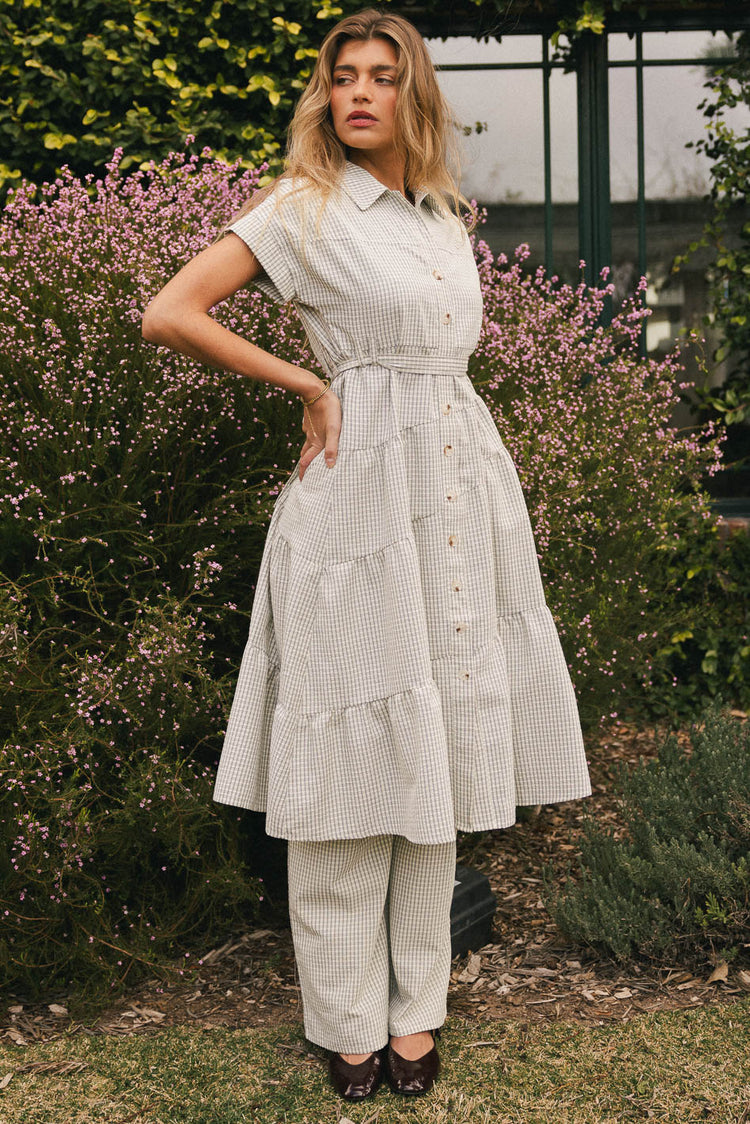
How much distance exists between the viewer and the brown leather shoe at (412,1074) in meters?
2.04

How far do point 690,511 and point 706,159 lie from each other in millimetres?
1604

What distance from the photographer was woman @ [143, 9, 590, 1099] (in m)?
1.87

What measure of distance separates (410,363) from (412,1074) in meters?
1.40

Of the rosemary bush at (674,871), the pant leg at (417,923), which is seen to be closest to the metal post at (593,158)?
the rosemary bush at (674,871)

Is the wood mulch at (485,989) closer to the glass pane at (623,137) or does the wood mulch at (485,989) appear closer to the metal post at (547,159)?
the metal post at (547,159)

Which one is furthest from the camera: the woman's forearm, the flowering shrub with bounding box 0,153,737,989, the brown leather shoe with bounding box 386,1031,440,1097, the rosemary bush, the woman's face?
the rosemary bush

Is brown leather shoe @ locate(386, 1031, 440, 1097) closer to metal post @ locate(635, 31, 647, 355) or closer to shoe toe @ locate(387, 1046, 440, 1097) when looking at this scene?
shoe toe @ locate(387, 1046, 440, 1097)

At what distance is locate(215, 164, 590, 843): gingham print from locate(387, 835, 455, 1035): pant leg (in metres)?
0.16

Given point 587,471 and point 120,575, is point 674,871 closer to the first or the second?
point 587,471

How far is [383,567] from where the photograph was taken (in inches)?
74.6

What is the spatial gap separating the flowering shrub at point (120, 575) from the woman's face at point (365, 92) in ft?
2.33

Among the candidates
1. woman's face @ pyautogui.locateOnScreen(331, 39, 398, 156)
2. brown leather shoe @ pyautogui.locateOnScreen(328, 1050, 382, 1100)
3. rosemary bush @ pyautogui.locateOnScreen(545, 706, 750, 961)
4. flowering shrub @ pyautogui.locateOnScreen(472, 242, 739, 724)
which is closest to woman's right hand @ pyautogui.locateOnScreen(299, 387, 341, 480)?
woman's face @ pyautogui.locateOnScreen(331, 39, 398, 156)

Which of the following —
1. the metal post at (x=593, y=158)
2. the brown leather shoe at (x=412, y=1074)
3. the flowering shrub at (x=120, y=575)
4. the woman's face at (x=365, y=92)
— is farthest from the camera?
the metal post at (x=593, y=158)

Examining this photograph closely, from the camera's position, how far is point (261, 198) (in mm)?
1942
